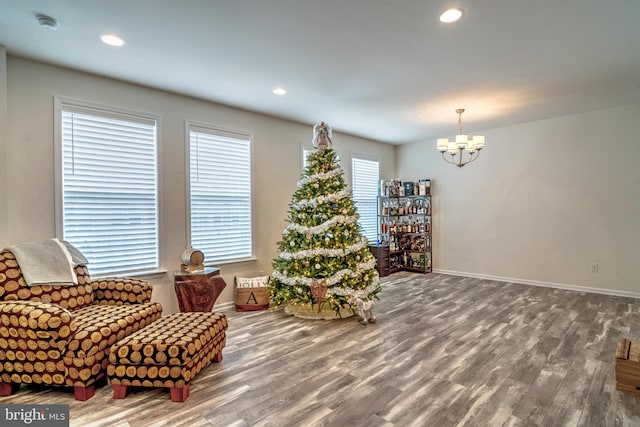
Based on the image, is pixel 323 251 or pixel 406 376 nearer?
pixel 406 376

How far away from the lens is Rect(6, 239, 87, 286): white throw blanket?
256cm

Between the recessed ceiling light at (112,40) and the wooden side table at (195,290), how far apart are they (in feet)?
7.60

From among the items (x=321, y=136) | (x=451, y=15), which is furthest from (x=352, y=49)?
(x=321, y=136)

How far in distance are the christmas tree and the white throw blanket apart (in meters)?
2.12

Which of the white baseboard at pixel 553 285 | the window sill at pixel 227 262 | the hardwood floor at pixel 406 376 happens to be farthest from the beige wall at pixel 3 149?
the white baseboard at pixel 553 285

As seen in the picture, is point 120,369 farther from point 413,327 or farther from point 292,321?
point 413,327

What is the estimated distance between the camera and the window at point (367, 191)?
6645 mm

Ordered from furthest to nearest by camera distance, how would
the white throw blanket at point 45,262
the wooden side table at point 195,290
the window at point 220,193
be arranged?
the window at point 220,193 < the wooden side table at point 195,290 < the white throw blanket at point 45,262

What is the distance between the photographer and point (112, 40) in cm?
282

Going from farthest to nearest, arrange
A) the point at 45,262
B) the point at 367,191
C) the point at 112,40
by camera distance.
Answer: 1. the point at 367,191
2. the point at 112,40
3. the point at 45,262

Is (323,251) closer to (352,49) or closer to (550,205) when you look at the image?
(352,49)

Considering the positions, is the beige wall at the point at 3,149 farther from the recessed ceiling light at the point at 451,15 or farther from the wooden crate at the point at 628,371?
the wooden crate at the point at 628,371

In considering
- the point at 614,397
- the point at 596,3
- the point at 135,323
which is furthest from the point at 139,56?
the point at 614,397

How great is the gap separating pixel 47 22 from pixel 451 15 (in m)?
3.06
